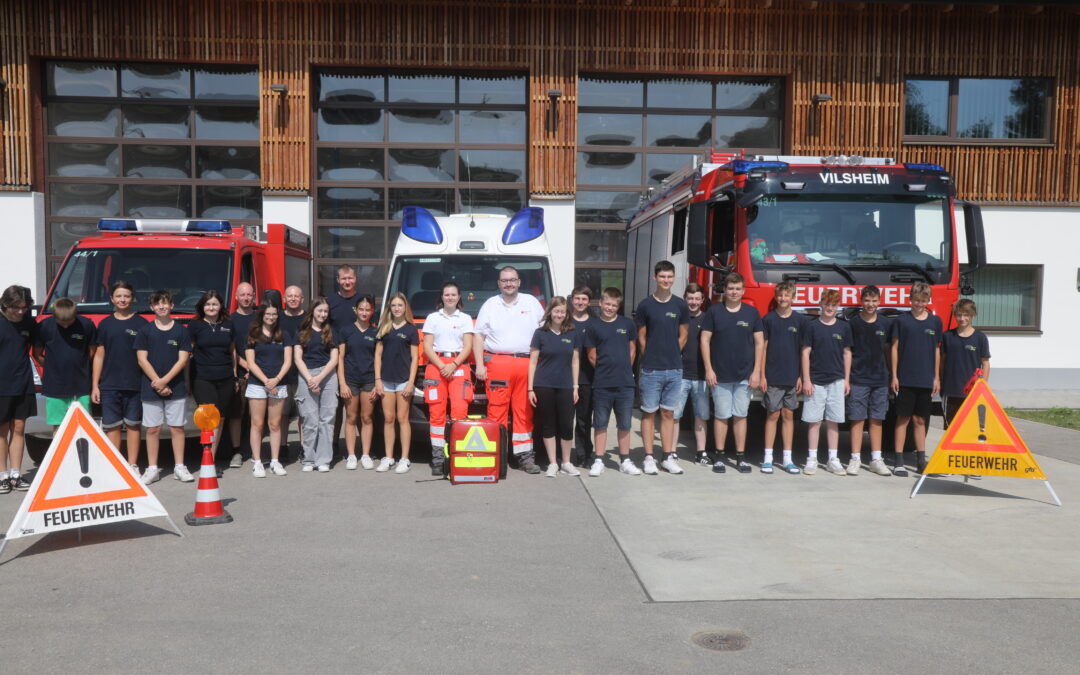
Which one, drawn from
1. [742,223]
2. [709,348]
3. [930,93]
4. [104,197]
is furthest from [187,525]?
[930,93]

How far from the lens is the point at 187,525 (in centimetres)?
650

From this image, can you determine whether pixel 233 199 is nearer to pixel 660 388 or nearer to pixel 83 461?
pixel 660 388

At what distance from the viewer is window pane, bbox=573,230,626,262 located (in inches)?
645

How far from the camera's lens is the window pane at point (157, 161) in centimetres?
1590

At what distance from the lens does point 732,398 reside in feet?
28.3

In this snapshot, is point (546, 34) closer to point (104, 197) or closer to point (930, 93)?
point (930, 93)

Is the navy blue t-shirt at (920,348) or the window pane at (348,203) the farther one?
the window pane at (348,203)

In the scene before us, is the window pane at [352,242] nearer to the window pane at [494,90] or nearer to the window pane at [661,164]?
the window pane at [494,90]

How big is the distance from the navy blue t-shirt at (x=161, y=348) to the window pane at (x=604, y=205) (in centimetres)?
953

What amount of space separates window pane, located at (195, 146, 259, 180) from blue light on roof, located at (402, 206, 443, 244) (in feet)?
24.1

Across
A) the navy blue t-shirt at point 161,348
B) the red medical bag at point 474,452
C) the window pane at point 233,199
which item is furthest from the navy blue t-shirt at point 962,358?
the window pane at point 233,199

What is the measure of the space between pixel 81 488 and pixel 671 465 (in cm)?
507

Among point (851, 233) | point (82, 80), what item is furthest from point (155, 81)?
point (851, 233)

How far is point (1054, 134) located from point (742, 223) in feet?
34.0
